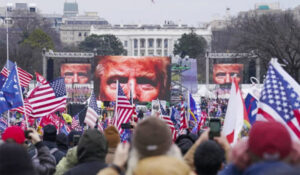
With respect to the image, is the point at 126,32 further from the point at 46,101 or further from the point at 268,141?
the point at 268,141

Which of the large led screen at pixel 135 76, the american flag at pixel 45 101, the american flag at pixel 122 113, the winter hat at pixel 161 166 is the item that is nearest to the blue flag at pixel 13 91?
the american flag at pixel 45 101

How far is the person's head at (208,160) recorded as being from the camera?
5707 millimetres

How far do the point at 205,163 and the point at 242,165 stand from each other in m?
1.31

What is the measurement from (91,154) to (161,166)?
1.49m

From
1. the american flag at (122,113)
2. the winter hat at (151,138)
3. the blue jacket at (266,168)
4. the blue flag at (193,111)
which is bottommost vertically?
the blue flag at (193,111)

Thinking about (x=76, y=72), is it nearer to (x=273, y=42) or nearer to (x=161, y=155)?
(x=273, y=42)

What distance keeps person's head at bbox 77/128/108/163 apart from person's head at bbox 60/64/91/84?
192 feet

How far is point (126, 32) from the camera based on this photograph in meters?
166

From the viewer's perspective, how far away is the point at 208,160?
225 inches

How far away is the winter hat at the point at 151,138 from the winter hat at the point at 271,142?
77 cm

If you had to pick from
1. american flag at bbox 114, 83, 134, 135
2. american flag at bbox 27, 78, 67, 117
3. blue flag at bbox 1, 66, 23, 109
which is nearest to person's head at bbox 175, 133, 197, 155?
american flag at bbox 114, 83, 134, 135

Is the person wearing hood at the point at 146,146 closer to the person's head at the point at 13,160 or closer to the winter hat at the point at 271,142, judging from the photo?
the person's head at the point at 13,160

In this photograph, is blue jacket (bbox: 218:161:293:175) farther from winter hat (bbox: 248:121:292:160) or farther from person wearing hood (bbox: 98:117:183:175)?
person wearing hood (bbox: 98:117:183:175)

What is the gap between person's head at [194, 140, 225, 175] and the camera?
5707 millimetres
